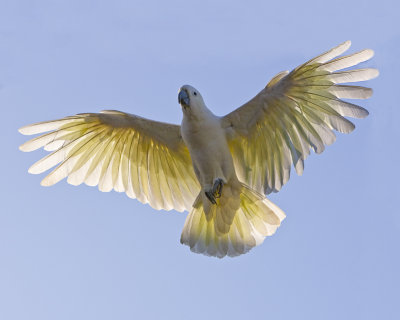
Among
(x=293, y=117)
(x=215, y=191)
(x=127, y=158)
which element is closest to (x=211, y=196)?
(x=215, y=191)

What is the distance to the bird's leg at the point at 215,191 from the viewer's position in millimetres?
6441

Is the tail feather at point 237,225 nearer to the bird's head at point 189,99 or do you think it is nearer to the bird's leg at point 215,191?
the bird's leg at point 215,191

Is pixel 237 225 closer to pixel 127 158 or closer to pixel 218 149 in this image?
pixel 218 149

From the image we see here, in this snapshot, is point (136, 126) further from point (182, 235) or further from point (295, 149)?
point (295, 149)

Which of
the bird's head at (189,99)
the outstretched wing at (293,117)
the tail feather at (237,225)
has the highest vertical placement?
the bird's head at (189,99)

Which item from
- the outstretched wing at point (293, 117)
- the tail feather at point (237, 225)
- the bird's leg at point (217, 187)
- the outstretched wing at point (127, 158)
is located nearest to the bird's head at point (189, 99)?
the outstretched wing at point (293, 117)

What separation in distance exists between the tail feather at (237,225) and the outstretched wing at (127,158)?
0.50 m

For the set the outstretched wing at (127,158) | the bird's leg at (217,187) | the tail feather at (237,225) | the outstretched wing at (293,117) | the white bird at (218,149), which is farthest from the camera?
the outstretched wing at (127,158)

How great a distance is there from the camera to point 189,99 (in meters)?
6.36

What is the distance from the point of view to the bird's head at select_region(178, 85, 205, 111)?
20.8 feet

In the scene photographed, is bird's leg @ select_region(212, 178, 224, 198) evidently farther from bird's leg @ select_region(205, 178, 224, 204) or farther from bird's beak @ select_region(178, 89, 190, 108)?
bird's beak @ select_region(178, 89, 190, 108)

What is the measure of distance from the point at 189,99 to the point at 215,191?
91 cm

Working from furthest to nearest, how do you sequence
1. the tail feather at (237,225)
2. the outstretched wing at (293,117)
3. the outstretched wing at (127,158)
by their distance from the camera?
1. the outstretched wing at (127,158)
2. the tail feather at (237,225)
3. the outstretched wing at (293,117)

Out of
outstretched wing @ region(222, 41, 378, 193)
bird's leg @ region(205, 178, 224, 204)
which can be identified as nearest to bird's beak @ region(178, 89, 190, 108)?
outstretched wing @ region(222, 41, 378, 193)
